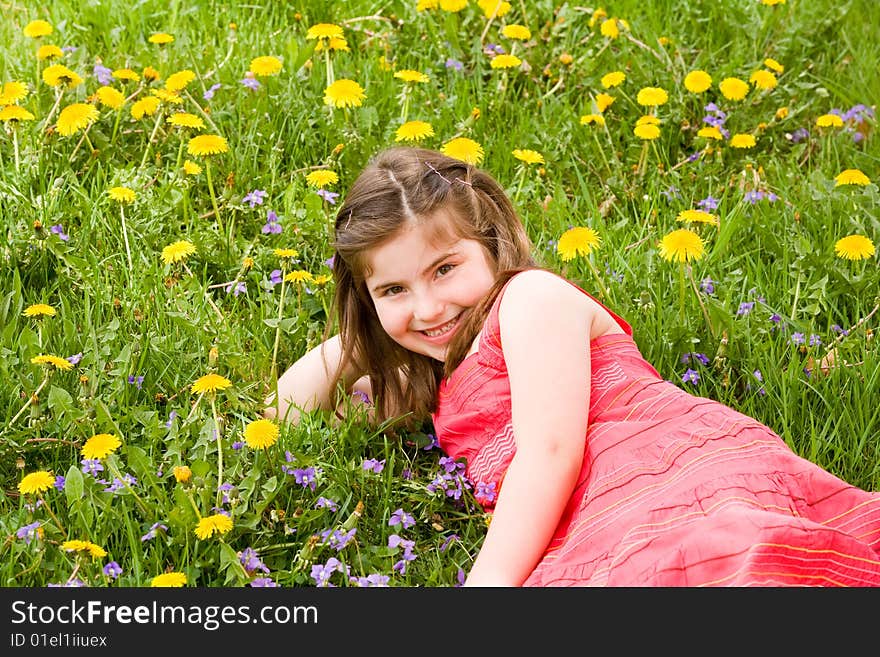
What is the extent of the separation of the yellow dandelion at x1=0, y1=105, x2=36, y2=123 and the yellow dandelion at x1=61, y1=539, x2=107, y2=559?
1.35 m

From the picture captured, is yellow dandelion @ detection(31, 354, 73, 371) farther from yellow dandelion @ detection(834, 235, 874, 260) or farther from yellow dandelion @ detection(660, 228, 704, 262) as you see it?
yellow dandelion @ detection(834, 235, 874, 260)

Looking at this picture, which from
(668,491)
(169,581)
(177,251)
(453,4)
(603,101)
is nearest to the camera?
(169,581)

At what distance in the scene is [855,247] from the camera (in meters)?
2.68

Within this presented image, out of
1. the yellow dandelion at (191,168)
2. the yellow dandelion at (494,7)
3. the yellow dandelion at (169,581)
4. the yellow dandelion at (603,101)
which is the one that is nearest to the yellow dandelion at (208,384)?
the yellow dandelion at (169,581)

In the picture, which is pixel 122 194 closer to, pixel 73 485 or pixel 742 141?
pixel 73 485

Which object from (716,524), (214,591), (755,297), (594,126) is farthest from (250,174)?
(716,524)

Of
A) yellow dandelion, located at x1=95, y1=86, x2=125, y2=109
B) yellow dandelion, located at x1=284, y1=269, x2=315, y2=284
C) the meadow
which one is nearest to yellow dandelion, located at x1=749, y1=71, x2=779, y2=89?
the meadow

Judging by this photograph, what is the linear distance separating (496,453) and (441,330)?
257 mm

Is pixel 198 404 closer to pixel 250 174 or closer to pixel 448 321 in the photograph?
pixel 448 321

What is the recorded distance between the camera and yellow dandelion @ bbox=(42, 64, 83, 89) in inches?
119

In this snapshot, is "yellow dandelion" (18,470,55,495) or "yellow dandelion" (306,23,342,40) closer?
"yellow dandelion" (18,470,55,495)

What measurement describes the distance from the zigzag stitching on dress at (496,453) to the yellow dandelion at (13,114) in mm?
1438

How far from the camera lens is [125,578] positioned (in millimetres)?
1994

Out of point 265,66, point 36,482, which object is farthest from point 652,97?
point 36,482
